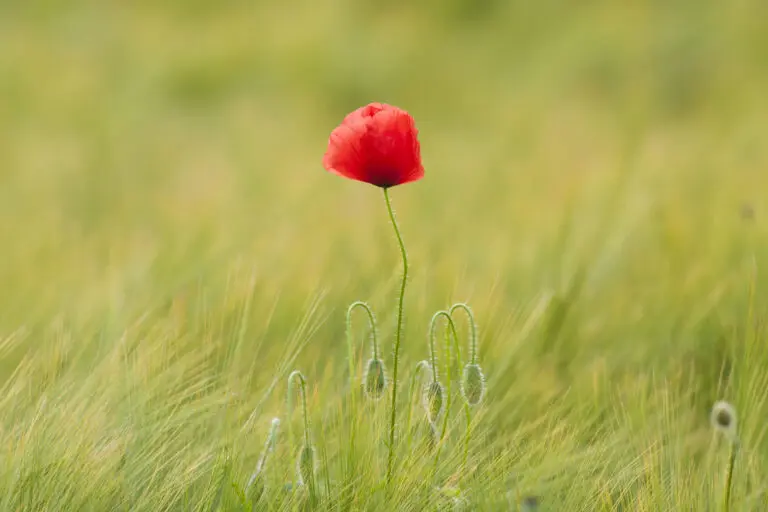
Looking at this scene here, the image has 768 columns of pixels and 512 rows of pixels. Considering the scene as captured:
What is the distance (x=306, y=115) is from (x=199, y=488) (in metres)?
2.08

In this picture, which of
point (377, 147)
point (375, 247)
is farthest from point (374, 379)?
point (375, 247)

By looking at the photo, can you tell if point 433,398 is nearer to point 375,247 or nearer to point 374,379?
point 374,379

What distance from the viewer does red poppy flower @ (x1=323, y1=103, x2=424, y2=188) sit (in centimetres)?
81

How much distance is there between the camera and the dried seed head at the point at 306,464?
85 cm

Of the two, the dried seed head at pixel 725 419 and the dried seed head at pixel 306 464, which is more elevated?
the dried seed head at pixel 725 419

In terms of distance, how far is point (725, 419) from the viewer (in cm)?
82

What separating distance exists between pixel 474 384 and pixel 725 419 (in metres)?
0.20

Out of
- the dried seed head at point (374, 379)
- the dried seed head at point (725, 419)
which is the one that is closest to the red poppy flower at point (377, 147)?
the dried seed head at point (374, 379)

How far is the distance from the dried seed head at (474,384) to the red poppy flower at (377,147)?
0.55 ft

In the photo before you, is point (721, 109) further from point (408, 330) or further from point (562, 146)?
point (408, 330)

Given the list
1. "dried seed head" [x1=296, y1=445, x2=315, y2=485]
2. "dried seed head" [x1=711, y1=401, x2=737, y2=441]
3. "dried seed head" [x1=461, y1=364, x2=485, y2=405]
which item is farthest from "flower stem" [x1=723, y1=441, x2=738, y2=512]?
"dried seed head" [x1=296, y1=445, x2=315, y2=485]

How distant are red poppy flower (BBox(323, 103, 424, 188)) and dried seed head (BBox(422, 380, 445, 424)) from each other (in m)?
0.17

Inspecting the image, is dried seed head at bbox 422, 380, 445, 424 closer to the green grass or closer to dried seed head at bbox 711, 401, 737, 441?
the green grass

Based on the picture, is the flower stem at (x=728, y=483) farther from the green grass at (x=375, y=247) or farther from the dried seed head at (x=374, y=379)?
the dried seed head at (x=374, y=379)
